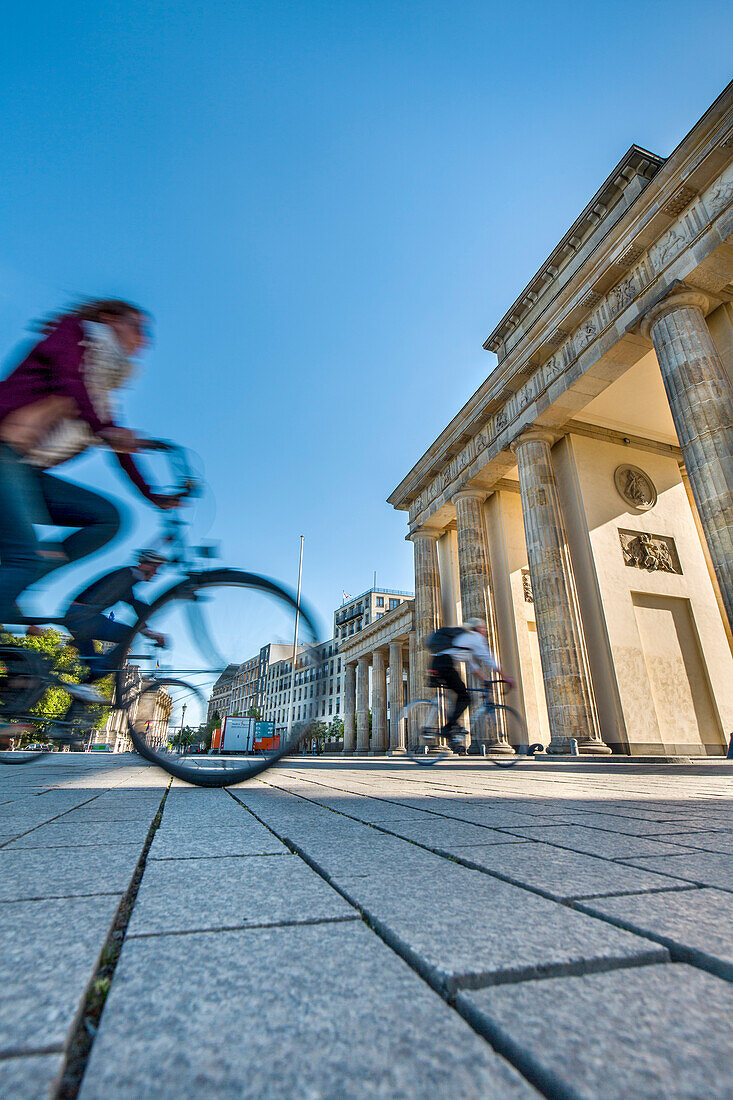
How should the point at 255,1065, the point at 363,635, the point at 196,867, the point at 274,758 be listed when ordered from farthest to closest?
the point at 363,635 → the point at 274,758 → the point at 196,867 → the point at 255,1065

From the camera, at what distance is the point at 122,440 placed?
3.37 m

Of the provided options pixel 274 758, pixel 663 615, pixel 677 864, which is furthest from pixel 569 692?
pixel 677 864

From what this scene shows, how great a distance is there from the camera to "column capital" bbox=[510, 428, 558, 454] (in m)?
15.6

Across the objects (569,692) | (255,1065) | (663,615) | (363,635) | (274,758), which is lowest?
(255,1065)

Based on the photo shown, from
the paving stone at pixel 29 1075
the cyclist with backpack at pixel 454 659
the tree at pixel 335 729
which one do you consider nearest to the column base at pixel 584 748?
the cyclist with backpack at pixel 454 659

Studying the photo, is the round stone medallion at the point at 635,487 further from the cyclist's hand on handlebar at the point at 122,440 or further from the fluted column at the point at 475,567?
the cyclist's hand on handlebar at the point at 122,440

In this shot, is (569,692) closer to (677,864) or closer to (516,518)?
(516,518)

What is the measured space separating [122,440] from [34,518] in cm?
71

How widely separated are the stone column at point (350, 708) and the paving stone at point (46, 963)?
3621 cm

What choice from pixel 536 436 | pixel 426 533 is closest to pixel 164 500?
Answer: pixel 536 436

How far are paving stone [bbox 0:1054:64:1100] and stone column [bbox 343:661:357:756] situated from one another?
121ft

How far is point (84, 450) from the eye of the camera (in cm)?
328

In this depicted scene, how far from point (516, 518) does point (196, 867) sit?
19.2 m

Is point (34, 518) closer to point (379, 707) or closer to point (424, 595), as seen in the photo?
point (424, 595)
